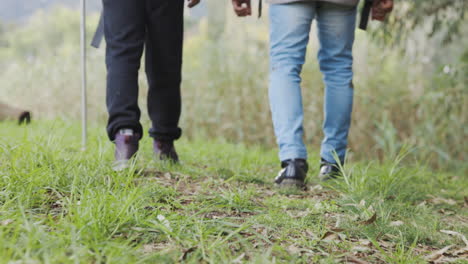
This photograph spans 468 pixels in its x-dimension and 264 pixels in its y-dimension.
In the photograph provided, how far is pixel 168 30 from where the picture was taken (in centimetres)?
204

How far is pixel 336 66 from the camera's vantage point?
7.42ft

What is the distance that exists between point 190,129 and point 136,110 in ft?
10.1

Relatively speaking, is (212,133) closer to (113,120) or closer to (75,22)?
(113,120)

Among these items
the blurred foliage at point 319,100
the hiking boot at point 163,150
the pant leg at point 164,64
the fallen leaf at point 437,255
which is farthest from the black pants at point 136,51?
the blurred foliage at point 319,100

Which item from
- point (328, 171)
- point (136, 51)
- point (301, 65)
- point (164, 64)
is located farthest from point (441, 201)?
point (136, 51)

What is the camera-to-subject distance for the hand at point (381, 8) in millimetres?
2289

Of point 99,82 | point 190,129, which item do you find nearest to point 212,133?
point 190,129

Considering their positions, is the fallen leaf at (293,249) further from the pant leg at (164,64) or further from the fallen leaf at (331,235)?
the pant leg at (164,64)

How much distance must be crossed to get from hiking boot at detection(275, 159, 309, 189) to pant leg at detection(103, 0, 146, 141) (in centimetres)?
67

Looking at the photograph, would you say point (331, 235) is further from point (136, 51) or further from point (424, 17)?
point (424, 17)

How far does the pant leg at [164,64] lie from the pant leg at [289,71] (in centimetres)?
46

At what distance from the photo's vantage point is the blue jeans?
2.06 metres

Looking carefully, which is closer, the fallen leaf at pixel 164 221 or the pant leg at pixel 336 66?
the fallen leaf at pixel 164 221

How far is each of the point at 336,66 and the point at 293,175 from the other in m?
0.65
